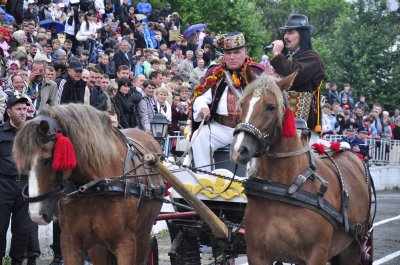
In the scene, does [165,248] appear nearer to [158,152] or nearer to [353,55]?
[158,152]

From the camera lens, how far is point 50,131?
293 inches

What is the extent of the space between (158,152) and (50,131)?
95.2 inches

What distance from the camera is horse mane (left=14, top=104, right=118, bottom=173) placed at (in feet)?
25.4

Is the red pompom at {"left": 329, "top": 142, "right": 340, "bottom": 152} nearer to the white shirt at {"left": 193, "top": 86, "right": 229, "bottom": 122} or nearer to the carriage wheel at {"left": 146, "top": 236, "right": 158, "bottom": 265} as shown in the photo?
the white shirt at {"left": 193, "top": 86, "right": 229, "bottom": 122}

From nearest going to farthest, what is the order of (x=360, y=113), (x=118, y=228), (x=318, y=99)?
(x=118, y=228) → (x=318, y=99) → (x=360, y=113)

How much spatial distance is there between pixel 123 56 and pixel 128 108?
235 inches

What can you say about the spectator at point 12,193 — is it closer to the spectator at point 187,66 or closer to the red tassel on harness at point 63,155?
the red tassel on harness at point 63,155

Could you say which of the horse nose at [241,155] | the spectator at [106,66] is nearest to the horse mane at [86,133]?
the horse nose at [241,155]

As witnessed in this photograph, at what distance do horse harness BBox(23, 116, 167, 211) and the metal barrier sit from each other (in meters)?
18.6

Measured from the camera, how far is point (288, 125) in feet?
24.4

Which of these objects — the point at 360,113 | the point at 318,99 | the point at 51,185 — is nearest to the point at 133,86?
the point at 318,99

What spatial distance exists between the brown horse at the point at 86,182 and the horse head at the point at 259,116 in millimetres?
1490

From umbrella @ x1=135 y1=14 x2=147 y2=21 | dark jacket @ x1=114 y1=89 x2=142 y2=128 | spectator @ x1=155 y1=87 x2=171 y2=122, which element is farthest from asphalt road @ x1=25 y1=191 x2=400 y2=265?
umbrella @ x1=135 y1=14 x2=147 y2=21

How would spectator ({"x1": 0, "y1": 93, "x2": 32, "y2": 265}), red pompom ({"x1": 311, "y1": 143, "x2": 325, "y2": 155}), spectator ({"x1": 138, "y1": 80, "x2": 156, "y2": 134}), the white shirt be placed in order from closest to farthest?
red pompom ({"x1": 311, "y1": 143, "x2": 325, "y2": 155}) → the white shirt → spectator ({"x1": 0, "y1": 93, "x2": 32, "y2": 265}) → spectator ({"x1": 138, "y1": 80, "x2": 156, "y2": 134})
